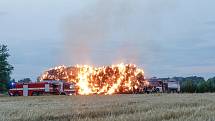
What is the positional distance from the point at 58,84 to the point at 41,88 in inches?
97.5

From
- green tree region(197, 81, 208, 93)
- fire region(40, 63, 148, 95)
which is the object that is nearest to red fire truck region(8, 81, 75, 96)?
fire region(40, 63, 148, 95)

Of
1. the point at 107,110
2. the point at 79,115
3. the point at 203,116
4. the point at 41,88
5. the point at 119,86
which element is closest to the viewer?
the point at 203,116

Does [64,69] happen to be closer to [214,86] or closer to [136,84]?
[136,84]

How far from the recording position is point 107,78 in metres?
75.1

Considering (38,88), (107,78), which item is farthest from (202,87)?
(38,88)

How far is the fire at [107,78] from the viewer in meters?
73.5

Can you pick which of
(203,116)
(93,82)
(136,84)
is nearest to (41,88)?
(93,82)

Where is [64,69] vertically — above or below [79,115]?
above

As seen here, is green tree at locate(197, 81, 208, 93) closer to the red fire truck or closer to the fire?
the fire

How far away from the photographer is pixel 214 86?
81.1 metres

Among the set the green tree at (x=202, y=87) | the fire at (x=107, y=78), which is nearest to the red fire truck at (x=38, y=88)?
the fire at (x=107, y=78)

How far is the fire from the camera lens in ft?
241

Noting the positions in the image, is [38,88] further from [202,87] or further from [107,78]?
[202,87]

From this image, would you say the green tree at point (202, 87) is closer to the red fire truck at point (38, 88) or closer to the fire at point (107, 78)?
the fire at point (107, 78)
